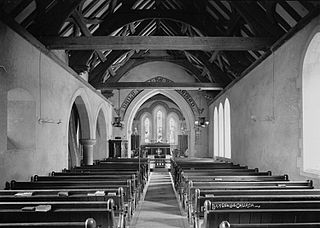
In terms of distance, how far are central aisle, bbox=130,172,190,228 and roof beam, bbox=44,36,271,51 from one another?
3.18 m

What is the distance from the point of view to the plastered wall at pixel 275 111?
245 inches

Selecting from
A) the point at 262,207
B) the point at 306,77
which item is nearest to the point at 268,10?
the point at 306,77

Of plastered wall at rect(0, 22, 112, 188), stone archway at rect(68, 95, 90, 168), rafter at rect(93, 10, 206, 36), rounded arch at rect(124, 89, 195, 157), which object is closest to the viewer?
plastered wall at rect(0, 22, 112, 188)

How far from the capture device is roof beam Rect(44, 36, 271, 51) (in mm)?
7336

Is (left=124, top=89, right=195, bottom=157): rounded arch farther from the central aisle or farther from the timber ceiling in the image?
the central aisle

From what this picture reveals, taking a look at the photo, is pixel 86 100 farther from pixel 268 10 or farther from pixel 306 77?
pixel 306 77

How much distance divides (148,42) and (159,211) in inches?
128

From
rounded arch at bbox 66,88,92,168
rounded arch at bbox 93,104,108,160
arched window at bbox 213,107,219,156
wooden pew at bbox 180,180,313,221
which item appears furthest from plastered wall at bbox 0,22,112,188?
arched window at bbox 213,107,219,156

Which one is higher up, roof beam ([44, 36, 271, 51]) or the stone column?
roof beam ([44, 36, 271, 51])

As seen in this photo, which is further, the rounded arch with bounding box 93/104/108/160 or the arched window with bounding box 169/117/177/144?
the arched window with bounding box 169/117/177/144

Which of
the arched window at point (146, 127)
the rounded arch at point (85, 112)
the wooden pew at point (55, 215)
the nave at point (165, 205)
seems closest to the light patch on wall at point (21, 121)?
the nave at point (165, 205)

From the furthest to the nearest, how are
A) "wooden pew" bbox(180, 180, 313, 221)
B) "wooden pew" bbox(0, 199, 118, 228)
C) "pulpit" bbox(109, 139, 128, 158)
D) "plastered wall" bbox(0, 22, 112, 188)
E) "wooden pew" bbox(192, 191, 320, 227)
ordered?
"pulpit" bbox(109, 139, 128, 158) → "plastered wall" bbox(0, 22, 112, 188) → "wooden pew" bbox(180, 180, 313, 221) → "wooden pew" bbox(192, 191, 320, 227) → "wooden pew" bbox(0, 199, 118, 228)

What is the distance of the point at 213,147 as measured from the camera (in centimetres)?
1669

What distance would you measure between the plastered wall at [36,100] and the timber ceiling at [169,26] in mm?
483
